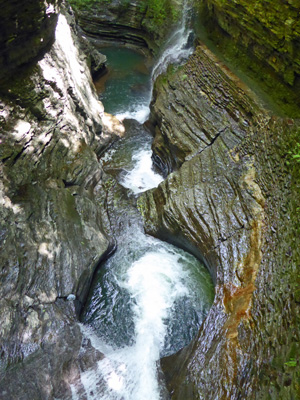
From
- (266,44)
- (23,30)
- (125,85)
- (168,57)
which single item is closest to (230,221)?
(266,44)

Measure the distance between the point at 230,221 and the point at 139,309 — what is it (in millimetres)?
2601

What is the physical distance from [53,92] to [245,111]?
4.84 meters

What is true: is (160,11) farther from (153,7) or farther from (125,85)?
(125,85)

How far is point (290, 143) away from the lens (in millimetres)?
5672

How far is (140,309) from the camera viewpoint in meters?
5.80

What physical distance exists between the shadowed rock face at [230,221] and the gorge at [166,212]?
0.03 metres

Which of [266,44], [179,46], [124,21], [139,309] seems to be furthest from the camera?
[124,21]

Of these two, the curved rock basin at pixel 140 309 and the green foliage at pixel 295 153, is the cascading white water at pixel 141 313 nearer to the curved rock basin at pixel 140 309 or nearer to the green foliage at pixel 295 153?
the curved rock basin at pixel 140 309

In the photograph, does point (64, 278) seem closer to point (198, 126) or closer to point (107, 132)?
point (198, 126)

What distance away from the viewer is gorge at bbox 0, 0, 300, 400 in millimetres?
4012

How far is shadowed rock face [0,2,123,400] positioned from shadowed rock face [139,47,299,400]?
175cm

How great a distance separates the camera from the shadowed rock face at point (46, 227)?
4.26 meters

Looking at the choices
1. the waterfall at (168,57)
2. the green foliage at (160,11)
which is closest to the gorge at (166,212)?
the waterfall at (168,57)

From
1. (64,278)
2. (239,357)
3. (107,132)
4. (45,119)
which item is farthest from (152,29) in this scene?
(239,357)
